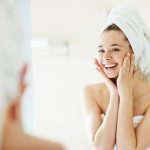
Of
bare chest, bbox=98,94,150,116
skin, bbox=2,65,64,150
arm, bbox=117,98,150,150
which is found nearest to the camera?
skin, bbox=2,65,64,150

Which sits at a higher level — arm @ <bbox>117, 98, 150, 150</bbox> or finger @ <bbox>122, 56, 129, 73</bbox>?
finger @ <bbox>122, 56, 129, 73</bbox>

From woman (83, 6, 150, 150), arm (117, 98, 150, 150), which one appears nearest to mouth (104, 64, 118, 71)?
woman (83, 6, 150, 150)

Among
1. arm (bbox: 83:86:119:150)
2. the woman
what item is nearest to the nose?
the woman

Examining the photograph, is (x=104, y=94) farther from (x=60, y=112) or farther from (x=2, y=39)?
(x=2, y=39)

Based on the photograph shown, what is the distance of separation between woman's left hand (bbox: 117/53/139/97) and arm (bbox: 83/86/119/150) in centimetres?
4

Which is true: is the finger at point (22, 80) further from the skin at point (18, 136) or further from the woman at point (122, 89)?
the woman at point (122, 89)

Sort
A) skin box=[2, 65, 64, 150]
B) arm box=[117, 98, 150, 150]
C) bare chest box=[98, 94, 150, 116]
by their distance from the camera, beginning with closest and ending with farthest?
skin box=[2, 65, 64, 150] → arm box=[117, 98, 150, 150] → bare chest box=[98, 94, 150, 116]

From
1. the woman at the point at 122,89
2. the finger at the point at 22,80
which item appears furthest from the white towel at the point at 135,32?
the finger at the point at 22,80

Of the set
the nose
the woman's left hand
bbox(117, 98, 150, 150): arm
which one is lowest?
bbox(117, 98, 150, 150): arm

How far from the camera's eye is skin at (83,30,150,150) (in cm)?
103

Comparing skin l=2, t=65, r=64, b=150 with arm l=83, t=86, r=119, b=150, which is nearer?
skin l=2, t=65, r=64, b=150

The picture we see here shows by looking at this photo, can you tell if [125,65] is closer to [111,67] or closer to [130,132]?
[111,67]

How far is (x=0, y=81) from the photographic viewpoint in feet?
1.39

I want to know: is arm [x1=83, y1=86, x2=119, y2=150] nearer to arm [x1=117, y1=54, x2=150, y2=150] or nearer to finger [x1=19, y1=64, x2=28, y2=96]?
arm [x1=117, y1=54, x2=150, y2=150]
